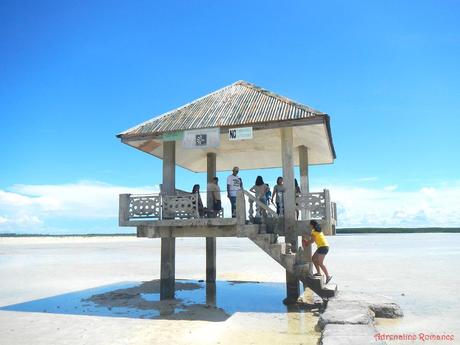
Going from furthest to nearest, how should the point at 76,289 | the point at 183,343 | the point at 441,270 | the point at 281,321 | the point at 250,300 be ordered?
the point at 441,270, the point at 76,289, the point at 250,300, the point at 281,321, the point at 183,343

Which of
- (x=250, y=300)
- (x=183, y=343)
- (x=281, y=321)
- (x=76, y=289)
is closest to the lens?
(x=183, y=343)

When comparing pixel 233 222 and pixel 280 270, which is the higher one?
pixel 233 222

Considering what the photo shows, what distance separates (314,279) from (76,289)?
9.27 meters

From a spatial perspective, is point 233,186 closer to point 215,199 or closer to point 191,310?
point 215,199

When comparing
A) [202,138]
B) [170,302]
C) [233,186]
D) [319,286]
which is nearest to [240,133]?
[202,138]

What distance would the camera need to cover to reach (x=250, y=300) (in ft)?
41.8

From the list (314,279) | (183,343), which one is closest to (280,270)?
(314,279)

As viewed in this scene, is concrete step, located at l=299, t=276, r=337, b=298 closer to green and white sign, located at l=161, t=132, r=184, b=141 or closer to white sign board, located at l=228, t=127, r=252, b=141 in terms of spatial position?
white sign board, located at l=228, t=127, r=252, b=141

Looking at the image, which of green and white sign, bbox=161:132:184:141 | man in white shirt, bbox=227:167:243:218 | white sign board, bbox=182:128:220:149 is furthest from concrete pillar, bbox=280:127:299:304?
green and white sign, bbox=161:132:184:141

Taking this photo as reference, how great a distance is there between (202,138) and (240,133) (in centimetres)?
106

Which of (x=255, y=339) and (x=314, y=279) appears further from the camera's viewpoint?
(x=314, y=279)

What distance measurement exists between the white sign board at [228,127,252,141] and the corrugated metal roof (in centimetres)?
14

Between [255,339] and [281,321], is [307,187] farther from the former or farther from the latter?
[255,339]

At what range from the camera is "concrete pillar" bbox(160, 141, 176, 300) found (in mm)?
11877
